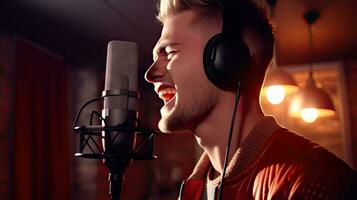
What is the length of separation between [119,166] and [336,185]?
0.37 meters

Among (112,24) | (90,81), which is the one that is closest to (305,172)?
(112,24)

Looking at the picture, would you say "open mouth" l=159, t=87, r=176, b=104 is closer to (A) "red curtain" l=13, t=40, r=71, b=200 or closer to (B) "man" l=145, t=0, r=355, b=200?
(B) "man" l=145, t=0, r=355, b=200

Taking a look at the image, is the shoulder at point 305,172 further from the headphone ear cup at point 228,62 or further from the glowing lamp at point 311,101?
the glowing lamp at point 311,101

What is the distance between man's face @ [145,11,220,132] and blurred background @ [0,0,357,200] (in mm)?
1655

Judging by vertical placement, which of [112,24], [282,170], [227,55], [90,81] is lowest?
[282,170]

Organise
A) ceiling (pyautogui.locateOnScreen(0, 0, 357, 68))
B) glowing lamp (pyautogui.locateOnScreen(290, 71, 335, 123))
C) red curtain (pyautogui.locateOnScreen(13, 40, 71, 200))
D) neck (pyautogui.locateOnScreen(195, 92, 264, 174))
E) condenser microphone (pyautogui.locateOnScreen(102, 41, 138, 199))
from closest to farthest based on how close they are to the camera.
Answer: condenser microphone (pyautogui.locateOnScreen(102, 41, 138, 199))
neck (pyautogui.locateOnScreen(195, 92, 264, 174))
glowing lamp (pyautogui.locateOnScreen(290, 71, 335, 123))
ceiling (pyautogui.locateOnScreen(0, 0, 357, 68))
red curtain (pyautogui.locateOnScreen(13, 40, 71, 200))

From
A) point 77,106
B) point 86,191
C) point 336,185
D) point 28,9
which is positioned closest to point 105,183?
point 86,191

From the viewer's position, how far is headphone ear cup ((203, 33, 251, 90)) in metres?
0.81

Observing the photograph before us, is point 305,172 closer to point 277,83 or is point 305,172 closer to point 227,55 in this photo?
point 227,55

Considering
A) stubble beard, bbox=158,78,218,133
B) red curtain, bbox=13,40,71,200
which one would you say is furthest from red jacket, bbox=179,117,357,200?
red curtain, bbox=13,40,71,200

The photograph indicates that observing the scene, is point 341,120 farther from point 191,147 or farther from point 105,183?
point 105,183

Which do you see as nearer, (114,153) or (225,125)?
(114,153)

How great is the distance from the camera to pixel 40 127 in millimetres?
3586

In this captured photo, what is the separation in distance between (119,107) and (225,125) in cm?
23
